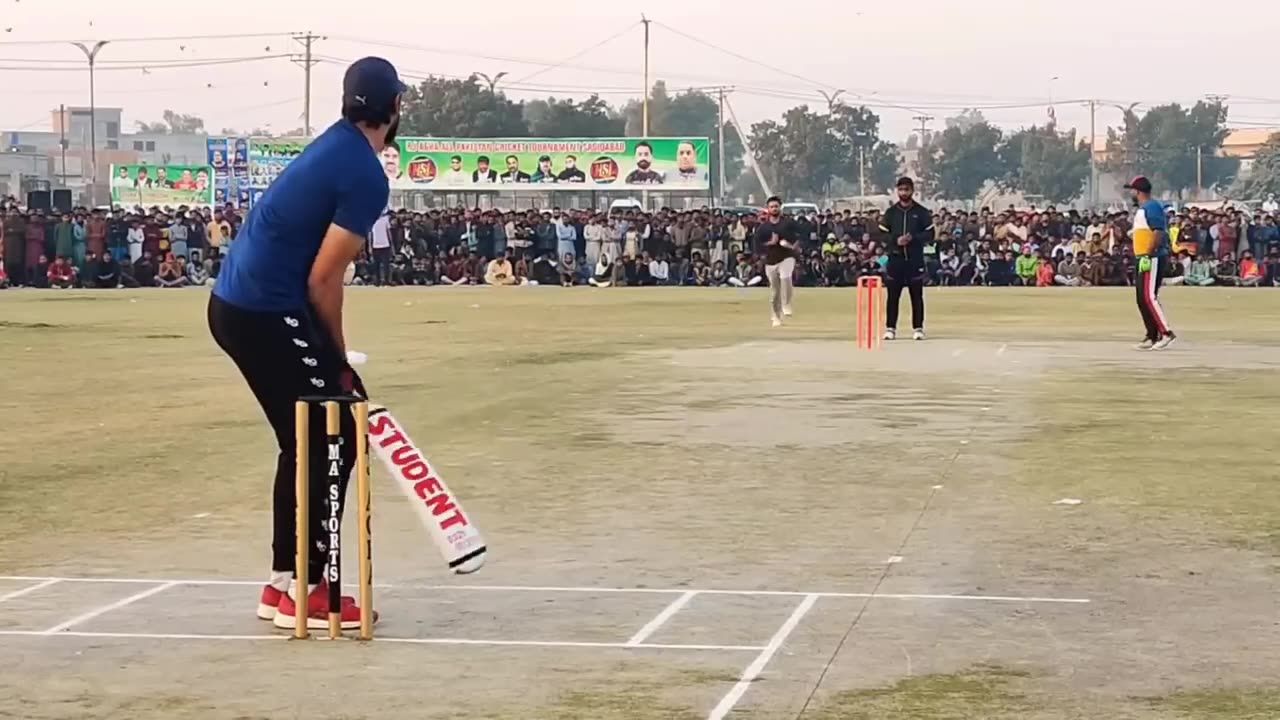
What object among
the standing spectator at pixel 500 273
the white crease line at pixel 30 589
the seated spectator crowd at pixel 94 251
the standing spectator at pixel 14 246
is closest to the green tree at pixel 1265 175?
the standing spectator at pixel 500 273

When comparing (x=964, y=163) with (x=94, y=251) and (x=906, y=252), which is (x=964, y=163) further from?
(x=906, y=252)

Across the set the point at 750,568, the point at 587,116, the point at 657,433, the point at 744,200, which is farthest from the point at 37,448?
the point at 744,200

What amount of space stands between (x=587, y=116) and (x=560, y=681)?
4387 inches

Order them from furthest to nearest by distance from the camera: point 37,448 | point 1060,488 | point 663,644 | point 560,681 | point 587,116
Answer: point 587,116, point 37,448, point 1060,488, point 663,644, point 560,681

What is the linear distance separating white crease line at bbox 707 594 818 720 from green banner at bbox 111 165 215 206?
243ft

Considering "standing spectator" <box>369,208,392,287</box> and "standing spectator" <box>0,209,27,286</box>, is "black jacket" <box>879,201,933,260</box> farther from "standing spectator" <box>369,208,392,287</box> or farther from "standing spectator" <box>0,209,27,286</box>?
"standing spectator" <box>0,209,27,286</box>

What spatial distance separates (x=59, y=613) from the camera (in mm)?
7832

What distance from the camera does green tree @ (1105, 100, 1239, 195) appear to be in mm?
146250

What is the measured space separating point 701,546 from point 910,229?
53.4ft

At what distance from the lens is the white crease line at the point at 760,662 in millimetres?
6234

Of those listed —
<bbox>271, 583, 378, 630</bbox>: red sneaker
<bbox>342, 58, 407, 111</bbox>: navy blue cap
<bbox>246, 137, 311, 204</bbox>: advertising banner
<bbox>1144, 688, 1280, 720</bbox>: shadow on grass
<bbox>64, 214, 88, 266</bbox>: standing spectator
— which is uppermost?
<bbox>246, 137, 311, 204</bbox>: advertising banner

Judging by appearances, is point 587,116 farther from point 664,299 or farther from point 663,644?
point 663,644

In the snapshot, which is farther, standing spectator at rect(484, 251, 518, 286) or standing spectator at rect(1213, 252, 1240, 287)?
standing spectator at rect(484, 251, 518, 286)

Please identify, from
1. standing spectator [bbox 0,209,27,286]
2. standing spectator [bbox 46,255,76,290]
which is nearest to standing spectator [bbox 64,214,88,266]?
standing spectator [bbox 46,255,76,290]
